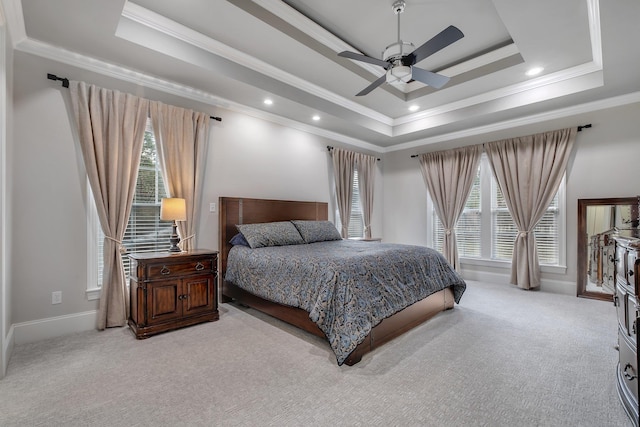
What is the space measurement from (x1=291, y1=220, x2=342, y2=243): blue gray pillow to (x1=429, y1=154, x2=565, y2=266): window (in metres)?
2.49

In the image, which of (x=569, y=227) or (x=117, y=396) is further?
(x=569, y=227)

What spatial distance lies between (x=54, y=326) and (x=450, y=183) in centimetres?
561

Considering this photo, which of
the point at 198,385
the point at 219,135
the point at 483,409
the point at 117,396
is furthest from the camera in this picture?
the point at 219,135

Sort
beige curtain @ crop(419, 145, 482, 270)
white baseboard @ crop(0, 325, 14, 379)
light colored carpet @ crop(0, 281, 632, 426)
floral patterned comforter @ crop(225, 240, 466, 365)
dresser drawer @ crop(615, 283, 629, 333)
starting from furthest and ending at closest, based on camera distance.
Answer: beige curtain @ crop(419, 145, 482, 270), floral patterned comforter @ crop(225, 240, 466, 365), white baseboard @ crop(0, 325, 14, 379), dresser drawer @ crop(615, 283, 629, 333), light colored carpet @ crop(0, 281, 632, 426)

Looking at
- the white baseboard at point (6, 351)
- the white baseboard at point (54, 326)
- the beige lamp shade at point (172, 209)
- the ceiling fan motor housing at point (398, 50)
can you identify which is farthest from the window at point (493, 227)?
the white baseboard at point (6, 351)

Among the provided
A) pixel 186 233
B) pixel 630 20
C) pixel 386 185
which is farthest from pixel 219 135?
pixel 630 20

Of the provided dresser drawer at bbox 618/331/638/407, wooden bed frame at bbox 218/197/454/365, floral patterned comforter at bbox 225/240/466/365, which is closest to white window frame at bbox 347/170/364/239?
wooden bed frame at bbox 218/197/454/365

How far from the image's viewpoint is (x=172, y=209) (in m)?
3.05

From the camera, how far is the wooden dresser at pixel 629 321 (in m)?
1.52

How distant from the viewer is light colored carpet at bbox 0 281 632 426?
1653 millimetres

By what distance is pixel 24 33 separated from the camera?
8.20 ft

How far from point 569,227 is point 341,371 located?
13.5 feet

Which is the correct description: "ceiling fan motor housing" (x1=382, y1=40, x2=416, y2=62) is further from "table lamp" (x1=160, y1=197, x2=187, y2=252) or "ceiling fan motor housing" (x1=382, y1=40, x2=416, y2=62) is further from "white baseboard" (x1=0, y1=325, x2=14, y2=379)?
"white baseboard" (x1=0, y1=325, x2=14, y2=379)

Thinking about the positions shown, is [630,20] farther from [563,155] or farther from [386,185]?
[386,185]
